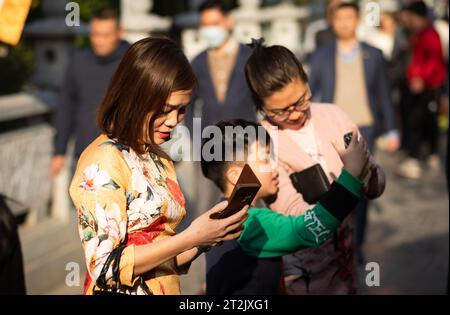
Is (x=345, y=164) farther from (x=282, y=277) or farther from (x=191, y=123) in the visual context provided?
(x=191, y=123)

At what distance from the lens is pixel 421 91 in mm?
11242

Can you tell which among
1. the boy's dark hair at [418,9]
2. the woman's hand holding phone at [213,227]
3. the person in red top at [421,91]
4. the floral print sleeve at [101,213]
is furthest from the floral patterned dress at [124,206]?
the boy's dark hair at [418,9]

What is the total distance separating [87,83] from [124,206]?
3.72 meters

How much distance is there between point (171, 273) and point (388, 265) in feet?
13.7

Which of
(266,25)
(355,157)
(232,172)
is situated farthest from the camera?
(266,25)

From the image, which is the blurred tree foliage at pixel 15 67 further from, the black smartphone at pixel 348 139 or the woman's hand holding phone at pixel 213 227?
the woman's hand holding phone at pixel 213 227

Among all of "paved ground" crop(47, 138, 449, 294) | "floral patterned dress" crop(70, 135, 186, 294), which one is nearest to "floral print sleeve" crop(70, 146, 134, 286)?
"floral patterned dress" crop(70, 135, 186, 294)

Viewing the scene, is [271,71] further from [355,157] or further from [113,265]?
[113,265]

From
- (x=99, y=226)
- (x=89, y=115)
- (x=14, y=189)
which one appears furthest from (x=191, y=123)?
(x=99, y=226)

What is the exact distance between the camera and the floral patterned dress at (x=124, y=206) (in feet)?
9.25

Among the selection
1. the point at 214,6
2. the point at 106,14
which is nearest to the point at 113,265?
the point at 106,14

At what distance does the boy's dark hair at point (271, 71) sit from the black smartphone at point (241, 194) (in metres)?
0.85

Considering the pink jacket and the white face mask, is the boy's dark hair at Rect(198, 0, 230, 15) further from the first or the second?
the pink jacket

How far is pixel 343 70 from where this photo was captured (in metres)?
7.06
